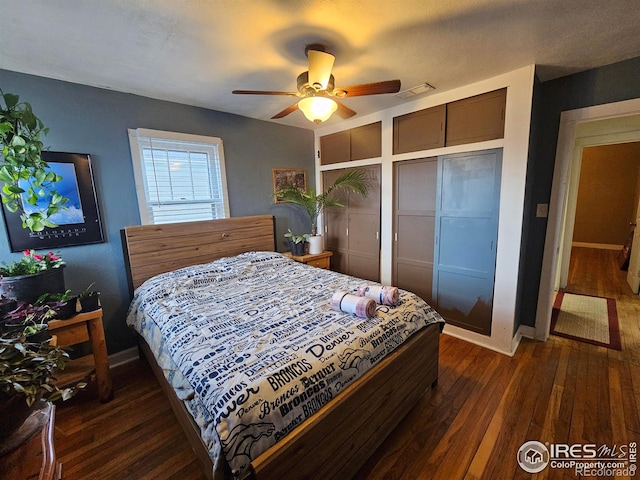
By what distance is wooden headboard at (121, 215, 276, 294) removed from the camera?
2436mm

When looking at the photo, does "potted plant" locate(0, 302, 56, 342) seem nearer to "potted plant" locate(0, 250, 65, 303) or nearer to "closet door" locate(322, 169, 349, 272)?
"potted plant" locate(0, 250, 65, 303)

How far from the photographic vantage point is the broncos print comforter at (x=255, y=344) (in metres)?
1.07

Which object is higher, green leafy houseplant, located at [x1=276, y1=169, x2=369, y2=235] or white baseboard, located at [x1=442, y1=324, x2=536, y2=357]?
green leafy houseplant, located at [x1=276, y1=169, x2=369, y2=235]

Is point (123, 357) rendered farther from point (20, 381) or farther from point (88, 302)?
point (20, 381)

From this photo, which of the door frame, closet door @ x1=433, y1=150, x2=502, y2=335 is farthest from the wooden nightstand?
the door frame

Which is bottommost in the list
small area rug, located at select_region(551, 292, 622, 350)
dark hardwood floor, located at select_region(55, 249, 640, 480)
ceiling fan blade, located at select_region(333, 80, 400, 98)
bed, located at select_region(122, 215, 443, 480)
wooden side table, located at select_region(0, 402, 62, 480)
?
dark hardwood floor, located at select_region(55, 249, 640, 480)

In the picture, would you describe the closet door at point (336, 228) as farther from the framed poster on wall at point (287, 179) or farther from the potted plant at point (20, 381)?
the potted plant at point (20, 381)

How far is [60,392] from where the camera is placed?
700mm

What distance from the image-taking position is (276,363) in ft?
4.13

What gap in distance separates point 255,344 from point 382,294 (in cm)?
91

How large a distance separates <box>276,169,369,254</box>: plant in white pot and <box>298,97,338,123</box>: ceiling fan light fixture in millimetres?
1549

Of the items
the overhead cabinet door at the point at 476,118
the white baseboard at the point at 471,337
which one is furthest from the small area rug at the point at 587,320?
the overhead cabinet door at the point at 476,118

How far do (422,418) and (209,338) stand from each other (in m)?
1.50

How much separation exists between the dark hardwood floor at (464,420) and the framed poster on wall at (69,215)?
1248mm
